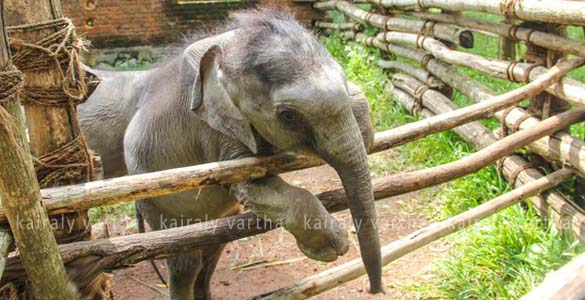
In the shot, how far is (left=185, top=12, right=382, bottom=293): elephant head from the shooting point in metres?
2.00

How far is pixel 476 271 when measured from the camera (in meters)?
3.24

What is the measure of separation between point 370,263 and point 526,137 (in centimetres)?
142

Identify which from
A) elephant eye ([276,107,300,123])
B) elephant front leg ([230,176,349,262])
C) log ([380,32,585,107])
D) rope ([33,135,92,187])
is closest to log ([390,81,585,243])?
log ([380,32,585,107])

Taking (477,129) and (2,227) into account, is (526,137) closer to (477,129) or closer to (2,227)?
(477,129)

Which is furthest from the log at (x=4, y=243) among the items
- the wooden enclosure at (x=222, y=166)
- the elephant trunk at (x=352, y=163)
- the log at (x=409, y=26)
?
the log at (x=409, y=26)

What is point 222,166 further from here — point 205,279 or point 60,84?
point 205,279

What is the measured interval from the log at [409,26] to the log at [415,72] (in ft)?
1.36

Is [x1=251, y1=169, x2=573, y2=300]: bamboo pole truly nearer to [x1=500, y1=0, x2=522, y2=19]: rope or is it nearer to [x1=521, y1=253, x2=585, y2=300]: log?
[x1=500, y1=0, x2=522, y2=19]: rope

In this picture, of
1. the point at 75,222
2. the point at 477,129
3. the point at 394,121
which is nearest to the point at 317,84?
the point at 75,222

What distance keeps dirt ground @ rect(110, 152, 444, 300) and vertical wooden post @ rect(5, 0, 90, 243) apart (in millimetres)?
1559

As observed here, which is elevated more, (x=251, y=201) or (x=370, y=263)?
(x=251, y=201)

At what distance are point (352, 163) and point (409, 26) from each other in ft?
14.5

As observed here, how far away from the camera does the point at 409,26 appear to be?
6.11m

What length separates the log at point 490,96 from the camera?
3158 mm
